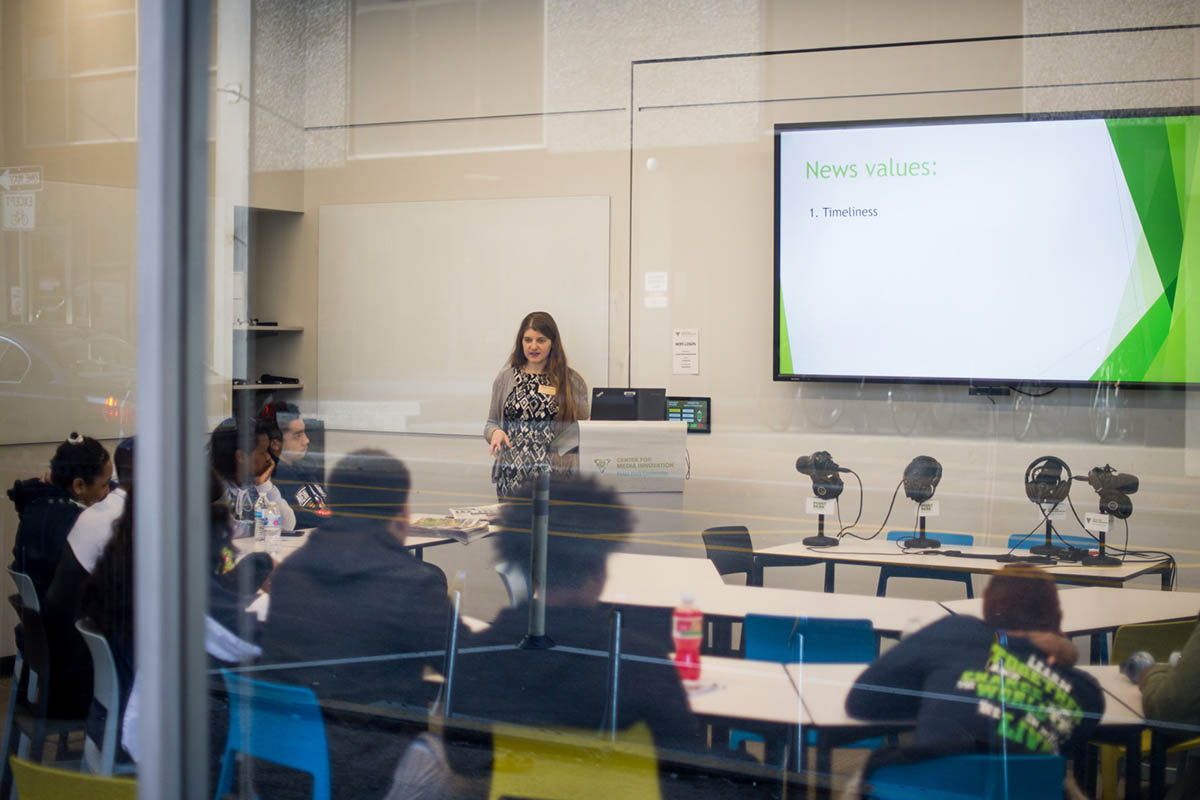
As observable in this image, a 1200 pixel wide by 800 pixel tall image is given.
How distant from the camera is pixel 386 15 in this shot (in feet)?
16.4

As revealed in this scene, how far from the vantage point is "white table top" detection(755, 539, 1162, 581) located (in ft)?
11.7

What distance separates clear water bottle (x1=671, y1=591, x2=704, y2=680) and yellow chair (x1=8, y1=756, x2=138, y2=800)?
6.89 feet

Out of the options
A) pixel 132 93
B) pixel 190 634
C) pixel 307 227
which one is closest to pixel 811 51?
pixel 307 227

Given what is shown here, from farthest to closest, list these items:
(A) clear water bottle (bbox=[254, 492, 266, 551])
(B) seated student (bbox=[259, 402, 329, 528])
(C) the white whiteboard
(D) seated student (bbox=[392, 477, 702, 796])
A: (C) the white whiteboard, (B) seated student (bbox=[259, 402, 329, 528]), (D) seated student (bbox=[392, 477, 702, 796]), (A) clear water bottle (bbox=[254, 492, 266, 551])

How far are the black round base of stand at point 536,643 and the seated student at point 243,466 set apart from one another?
4.02 ft

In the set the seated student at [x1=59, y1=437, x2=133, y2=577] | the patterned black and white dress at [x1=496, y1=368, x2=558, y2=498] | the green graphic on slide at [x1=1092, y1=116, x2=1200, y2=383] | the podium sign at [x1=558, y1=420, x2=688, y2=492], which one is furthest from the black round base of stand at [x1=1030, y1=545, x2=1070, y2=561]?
the seated student at [x1=59, y1=437, x2=133, y2=577]

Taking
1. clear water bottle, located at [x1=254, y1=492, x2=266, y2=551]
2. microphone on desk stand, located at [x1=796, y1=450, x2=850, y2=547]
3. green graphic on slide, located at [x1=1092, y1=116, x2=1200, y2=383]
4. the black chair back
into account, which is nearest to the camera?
clear water bottle, located at [x1=254, y1=492, x2=266, y2=551]

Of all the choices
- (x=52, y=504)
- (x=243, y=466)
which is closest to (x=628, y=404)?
(x=52, y=504)

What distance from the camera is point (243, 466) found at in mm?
1990

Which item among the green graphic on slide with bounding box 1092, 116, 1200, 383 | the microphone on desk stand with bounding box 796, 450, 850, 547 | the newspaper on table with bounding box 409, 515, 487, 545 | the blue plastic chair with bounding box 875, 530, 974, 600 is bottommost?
the blue plastic chair with bounding box 875, 530, 974, 600

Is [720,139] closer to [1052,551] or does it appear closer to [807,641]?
[1052,551]

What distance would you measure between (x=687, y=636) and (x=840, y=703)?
0.73m

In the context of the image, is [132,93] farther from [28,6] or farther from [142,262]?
[28,6]

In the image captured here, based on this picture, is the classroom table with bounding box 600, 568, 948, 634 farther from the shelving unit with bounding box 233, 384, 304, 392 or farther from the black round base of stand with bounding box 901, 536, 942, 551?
the shelving unit with bounding box 233, 384, 304, 392
